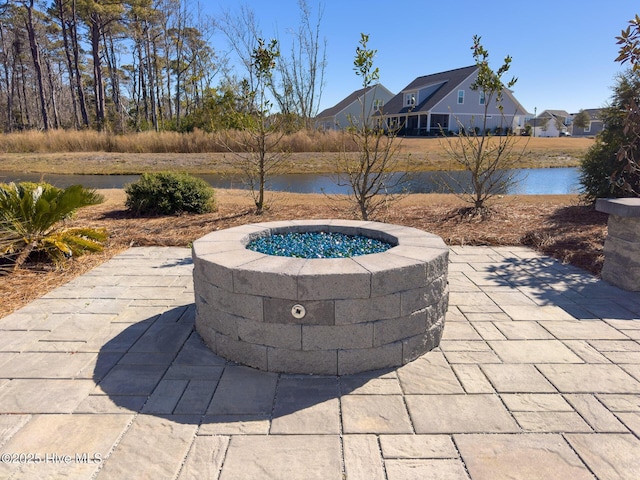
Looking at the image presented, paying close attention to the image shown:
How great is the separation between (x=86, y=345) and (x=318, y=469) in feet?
7.51

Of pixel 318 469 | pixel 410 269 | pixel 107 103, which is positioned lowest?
pixel 318 469

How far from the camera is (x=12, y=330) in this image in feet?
11.7

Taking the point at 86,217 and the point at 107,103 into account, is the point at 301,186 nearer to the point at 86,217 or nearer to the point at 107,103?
the point at 86,217

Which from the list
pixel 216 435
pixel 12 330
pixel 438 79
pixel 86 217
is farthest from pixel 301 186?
pixel 438 79

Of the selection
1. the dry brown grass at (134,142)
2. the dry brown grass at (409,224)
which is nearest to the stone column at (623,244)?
the dry brown grass at (409,224)

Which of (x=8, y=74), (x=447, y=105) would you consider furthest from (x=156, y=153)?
(x=8, y=74)

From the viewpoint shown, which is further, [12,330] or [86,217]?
[86,217]

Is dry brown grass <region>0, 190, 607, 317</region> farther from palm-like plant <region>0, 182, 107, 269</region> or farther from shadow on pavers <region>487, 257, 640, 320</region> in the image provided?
shadow on pavers <region>487, 257, 640, 320</region>

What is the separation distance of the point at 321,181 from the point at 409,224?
10.2 metres

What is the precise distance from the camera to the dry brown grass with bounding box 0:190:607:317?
509 cm

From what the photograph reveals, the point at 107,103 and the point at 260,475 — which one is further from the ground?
the point at 107,103

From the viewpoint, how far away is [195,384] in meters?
2.78

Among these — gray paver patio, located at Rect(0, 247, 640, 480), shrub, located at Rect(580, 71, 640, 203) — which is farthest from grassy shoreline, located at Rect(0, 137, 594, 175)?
gray paver patio, located at Rect(0, 247, 640, 480)

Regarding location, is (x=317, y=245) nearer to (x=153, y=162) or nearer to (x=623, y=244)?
(x=623, y=244)
